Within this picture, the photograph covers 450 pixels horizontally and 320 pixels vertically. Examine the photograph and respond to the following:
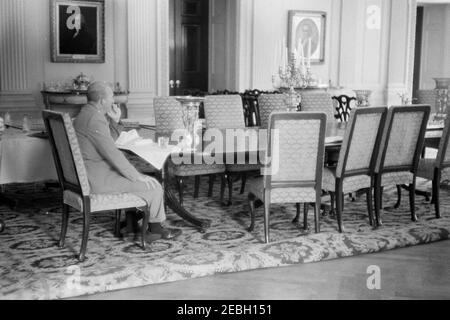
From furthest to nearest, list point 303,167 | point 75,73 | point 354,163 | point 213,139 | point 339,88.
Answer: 1. point 339,88
2. point 75,73
3. point 213,139
4. point 354,163
5. point 303,167

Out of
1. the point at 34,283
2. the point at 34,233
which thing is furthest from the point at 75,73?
the point at 34,283

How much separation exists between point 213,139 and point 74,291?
7.07 feet

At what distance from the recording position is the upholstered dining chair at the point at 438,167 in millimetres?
5477

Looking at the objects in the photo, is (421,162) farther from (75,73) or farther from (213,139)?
(75,73)

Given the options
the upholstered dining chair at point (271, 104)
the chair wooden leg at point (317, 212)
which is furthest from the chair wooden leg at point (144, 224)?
the upholstered dining chair at point (271, 104)

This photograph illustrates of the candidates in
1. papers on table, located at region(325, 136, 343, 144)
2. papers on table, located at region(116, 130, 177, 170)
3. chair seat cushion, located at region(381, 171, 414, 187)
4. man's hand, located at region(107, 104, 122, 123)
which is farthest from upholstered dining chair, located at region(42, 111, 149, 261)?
chair seat cushion, located at region(381, 171, 414, 187)

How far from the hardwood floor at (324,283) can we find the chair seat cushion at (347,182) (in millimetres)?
726

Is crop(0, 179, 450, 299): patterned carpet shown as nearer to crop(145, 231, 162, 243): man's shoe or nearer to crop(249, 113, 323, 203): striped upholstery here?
crop(145, 231, 162, 243): man's shoe

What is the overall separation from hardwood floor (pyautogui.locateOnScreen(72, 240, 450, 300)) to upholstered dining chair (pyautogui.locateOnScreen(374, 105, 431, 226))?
947mm

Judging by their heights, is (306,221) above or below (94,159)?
below

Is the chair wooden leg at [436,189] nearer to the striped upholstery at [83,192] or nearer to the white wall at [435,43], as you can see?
the striped upholstery at [83,192]

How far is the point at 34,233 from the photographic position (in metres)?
4.96

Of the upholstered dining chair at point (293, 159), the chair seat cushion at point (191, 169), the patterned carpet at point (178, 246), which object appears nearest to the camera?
the patterned carpet at point (178, 246)

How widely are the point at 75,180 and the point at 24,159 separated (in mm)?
1240
